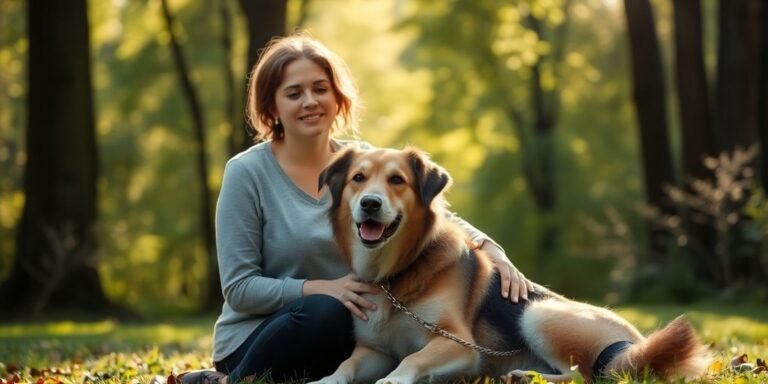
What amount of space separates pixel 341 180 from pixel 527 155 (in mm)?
20413

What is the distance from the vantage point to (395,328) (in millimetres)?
4988

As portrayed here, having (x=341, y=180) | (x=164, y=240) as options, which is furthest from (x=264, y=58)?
(x=164, y=240)

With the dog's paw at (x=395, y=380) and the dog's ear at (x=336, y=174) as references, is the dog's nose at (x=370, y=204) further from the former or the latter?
the dog's paw at (x=395, y=380)

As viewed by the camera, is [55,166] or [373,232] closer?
[373,232]

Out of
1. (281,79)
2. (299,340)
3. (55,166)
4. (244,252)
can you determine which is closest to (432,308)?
(299,340)

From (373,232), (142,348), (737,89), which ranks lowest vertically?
(142,348)

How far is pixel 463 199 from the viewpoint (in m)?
29.2

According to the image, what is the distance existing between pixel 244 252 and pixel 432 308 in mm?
1055

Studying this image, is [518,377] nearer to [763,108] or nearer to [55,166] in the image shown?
[763,108]

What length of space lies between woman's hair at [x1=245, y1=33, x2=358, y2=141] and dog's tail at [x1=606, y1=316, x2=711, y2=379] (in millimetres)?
2093

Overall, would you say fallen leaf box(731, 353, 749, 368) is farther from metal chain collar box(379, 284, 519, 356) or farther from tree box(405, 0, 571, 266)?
tree box(405, 0, 571, 266)

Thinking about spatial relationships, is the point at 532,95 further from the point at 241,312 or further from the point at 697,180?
the point at 241,312

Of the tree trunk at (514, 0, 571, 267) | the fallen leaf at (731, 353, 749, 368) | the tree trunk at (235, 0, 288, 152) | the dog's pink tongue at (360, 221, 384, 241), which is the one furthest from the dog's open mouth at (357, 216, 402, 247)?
the tree trunk at (514, 0, 571, 267)

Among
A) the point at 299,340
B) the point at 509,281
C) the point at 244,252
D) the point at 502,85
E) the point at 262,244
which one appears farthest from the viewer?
the point at 502,85
